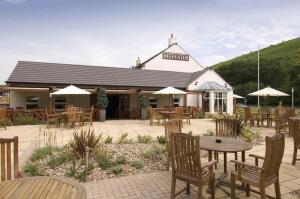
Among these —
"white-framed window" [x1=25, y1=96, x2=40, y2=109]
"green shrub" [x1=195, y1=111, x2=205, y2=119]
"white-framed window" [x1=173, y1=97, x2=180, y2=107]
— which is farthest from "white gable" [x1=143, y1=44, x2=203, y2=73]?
"white-framed window" [x1=25, y1=96, x2=40, y2=109]

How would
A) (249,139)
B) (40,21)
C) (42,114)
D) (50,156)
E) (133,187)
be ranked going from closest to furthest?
(133,187) < (50,156) < (249,139) < (40,21) < (42,114)

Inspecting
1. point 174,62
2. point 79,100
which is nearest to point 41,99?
point 79,100

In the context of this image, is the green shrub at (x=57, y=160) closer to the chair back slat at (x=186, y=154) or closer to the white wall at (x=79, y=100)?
the chair back slat at (x=186, y=154)

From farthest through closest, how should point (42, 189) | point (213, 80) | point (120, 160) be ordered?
point (213, 80) < point (120, 160) < point (42, 189)

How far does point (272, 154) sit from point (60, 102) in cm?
1880

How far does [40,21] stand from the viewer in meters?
15.1

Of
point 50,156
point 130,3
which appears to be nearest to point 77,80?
point 130,3

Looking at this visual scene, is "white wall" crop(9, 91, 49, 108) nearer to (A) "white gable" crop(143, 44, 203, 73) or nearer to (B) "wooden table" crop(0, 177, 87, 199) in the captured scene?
(A) "white gable" crop(143, 44, 203, 73)

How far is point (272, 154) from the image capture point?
11.8 feet

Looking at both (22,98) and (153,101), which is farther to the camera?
(153,101)

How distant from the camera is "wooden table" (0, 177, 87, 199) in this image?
7.87 ft

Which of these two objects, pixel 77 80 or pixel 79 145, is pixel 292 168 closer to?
pixel 79 145

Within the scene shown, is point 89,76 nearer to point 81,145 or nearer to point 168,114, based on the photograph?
point 168,114

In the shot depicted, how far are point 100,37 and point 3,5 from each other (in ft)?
28.2
